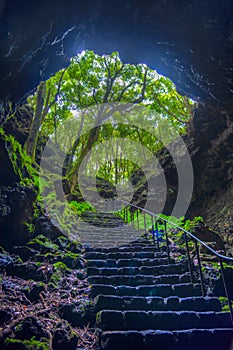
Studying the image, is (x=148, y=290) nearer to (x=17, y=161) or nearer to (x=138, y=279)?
(x=138, y=279)

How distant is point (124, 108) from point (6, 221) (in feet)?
32.2

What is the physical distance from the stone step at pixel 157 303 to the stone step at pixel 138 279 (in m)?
0.69

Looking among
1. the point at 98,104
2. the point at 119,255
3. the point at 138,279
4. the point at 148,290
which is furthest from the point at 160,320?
the point at 98,104

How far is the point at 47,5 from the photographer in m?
4.79

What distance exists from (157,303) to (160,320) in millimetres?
414

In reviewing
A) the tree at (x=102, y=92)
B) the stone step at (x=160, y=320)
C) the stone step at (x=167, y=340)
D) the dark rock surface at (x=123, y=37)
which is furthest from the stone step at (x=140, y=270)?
the tree at (x=102, y=92)

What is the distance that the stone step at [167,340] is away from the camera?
10.1ft

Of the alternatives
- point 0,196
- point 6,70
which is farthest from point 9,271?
point 6,70

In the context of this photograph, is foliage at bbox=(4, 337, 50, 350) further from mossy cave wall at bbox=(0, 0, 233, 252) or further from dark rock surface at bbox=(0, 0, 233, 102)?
dark rock surface at bbox=(0, 0, 233, 102)

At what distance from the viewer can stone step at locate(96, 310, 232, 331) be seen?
3.47 m

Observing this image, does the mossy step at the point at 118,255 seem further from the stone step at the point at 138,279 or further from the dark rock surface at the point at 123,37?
the dark rock surface at the point at 123,37

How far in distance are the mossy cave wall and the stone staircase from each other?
3.55 metres

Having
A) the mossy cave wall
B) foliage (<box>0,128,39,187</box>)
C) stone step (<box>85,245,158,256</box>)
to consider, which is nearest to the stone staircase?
stone step (<box>85,245,158,256</box>)

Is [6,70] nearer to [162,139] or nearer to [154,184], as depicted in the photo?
[154,184]
